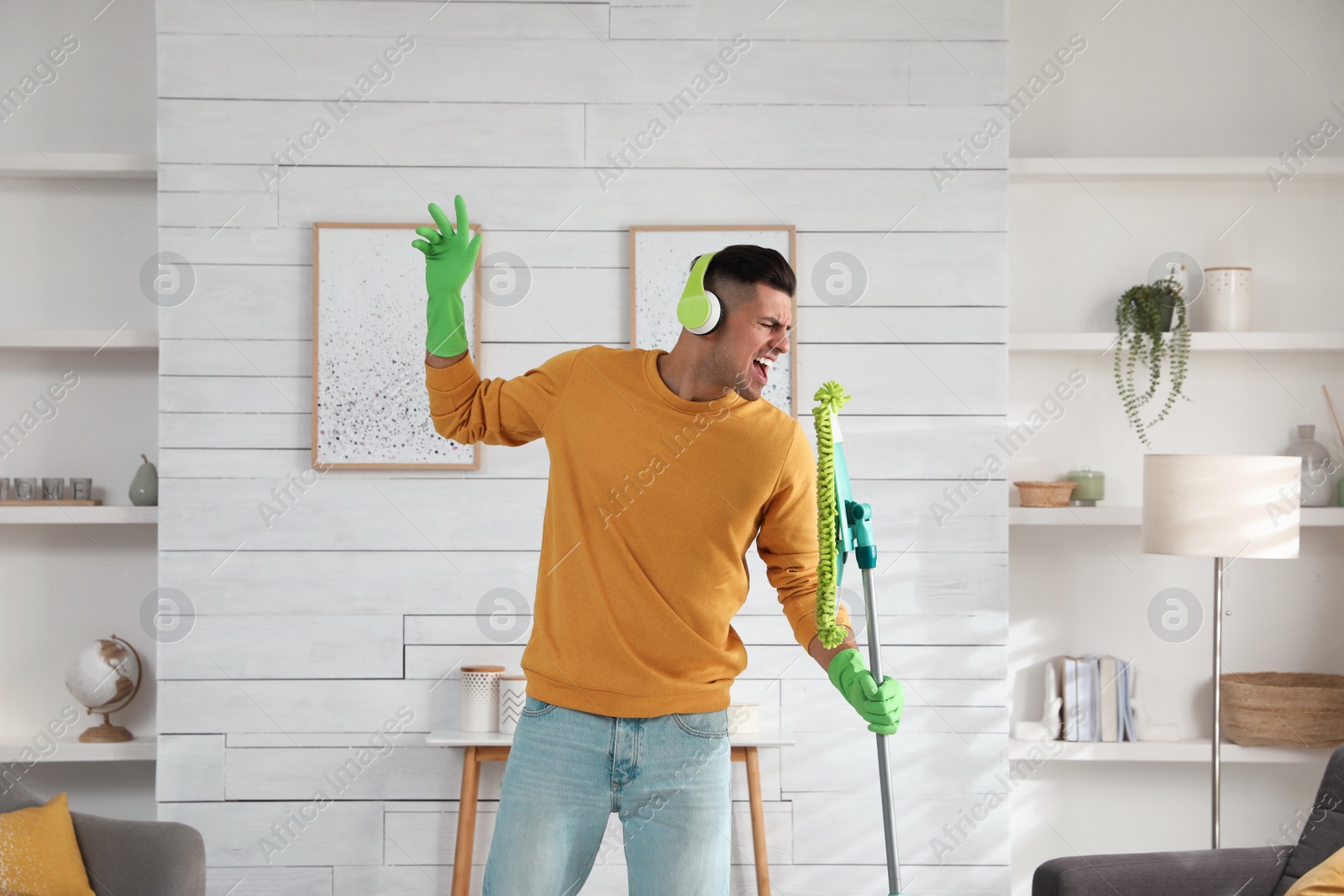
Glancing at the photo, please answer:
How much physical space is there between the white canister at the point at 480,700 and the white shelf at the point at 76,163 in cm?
159

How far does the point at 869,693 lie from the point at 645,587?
0.35m

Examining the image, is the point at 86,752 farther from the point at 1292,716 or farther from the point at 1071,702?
the point at 1292,716

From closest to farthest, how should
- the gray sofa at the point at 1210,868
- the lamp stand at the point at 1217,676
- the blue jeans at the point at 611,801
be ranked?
the blue jeans at the point at 611,801, the gray sofa at the point at 1210,868, the lamp stand at the point at 1217,676

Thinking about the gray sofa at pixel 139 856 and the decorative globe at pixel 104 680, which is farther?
the decorative globe at pixel 104 680

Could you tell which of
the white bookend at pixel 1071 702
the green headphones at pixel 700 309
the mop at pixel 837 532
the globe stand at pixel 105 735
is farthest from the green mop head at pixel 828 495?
the globe stand at pixel 105 735

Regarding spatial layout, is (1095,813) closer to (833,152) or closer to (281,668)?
(833,152)

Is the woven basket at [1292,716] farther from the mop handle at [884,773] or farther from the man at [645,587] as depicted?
the mop handle at [884,773]

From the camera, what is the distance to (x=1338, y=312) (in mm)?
2947

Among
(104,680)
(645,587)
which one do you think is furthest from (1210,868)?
(104,680)

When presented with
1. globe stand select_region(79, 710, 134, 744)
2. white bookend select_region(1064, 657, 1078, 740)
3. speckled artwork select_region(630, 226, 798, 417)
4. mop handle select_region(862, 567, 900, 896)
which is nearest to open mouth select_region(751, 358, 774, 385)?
mop handle select_region(862, 567, 900, 896)

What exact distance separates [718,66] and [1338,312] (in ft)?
6.20

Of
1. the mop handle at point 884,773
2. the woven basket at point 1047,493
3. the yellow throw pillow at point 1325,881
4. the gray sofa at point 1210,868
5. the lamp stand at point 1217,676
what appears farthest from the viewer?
the woven basket at point 1047,493

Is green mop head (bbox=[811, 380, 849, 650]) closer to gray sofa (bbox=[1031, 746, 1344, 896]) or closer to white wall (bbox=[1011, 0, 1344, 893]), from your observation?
gray sofa (bbox=[1031, 746, 1344, 896])

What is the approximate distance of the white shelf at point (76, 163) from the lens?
2.73m
